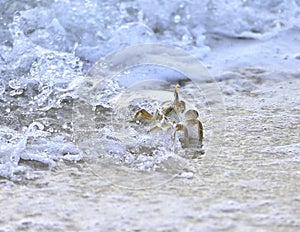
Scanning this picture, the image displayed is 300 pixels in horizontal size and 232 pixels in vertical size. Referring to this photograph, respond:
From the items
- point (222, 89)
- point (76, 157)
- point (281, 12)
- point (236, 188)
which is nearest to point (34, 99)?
point (76, 157)

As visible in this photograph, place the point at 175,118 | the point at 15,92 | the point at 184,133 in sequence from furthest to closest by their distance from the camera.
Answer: the point at 15,92, the point at 175,118, the point at 184,133

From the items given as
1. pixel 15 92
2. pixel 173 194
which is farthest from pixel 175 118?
pixel 15 92

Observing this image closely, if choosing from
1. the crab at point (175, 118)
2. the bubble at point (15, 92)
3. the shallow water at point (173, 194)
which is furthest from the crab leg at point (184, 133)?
the bubble at point (15, 92)

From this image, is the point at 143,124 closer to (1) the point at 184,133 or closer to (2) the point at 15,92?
(1) the point at 184,133

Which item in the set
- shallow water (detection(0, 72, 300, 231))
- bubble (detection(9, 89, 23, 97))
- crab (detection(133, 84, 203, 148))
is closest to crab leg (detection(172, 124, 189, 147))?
crab (detection(133, 84, 203, 148))

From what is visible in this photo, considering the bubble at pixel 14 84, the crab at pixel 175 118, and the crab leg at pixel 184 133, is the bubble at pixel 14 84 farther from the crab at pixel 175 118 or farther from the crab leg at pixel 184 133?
the crab leg at pixel 184 133

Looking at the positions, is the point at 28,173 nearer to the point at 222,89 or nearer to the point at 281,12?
the point at 222,89

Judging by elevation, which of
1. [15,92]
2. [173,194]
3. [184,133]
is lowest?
[173,194]

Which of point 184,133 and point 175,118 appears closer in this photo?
point 184,133

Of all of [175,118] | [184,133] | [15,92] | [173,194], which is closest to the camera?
[173,194]
